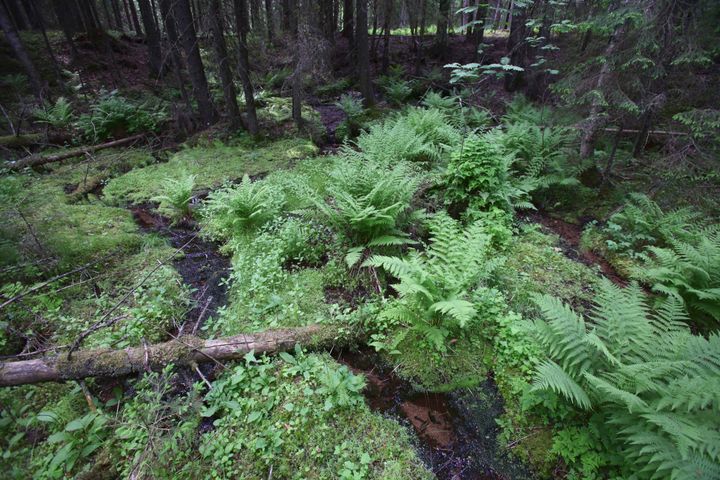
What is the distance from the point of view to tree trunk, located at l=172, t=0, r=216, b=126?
8.38 m

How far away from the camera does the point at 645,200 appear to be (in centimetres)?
558

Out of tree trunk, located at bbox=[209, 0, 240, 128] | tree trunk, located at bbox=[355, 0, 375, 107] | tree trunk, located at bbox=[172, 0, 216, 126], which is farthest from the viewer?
tree trunk, located at bbox=[355, 0, 375, 107]

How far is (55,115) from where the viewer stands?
10.0 meters

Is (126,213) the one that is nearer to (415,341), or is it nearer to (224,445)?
(224,445)

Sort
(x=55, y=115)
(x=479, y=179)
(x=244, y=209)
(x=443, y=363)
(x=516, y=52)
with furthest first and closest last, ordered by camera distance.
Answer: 1. (x=516, y=52)
2. (x=55, y=115)
3. (x=479, y=179)
4. (x=244, y=209)
5. (x=443, y=363)

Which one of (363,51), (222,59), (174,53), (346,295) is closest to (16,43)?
(174,53)

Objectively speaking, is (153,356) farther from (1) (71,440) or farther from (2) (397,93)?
(2) (397,93)

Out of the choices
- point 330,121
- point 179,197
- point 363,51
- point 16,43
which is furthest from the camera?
point 330,121

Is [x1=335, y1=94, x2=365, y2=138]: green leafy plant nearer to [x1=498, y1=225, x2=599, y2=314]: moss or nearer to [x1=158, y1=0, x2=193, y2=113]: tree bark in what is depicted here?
[x1=158, y1=0, x2=193, y2=113]: tree bark

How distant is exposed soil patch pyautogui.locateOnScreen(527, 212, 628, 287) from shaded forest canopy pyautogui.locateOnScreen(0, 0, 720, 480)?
4 centimetres

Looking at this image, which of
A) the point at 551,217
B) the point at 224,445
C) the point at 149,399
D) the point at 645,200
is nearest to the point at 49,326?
the point at 149,399

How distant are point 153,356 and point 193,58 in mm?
8981

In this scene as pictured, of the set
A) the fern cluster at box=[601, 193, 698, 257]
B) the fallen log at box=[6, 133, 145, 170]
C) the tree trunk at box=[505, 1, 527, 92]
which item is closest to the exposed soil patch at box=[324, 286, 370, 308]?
the fern cluster at box=[601, 193, 698, 257]

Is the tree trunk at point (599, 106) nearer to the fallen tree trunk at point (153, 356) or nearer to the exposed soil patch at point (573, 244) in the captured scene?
the exposed soil patch at point (573, 244)
